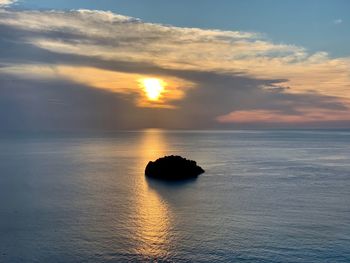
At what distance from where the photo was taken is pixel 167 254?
4528cm

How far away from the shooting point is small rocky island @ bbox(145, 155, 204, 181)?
108312 millimetres

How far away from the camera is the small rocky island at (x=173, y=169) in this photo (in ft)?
355

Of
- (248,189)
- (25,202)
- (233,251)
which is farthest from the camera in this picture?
(248,189)

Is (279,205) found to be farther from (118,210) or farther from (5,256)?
(5,256)

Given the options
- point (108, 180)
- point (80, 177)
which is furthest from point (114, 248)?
point (80, 177)

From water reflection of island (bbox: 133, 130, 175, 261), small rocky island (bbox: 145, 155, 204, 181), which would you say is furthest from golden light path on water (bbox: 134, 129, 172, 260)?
small rocky island (bbox: 145, 155, 204, 181)

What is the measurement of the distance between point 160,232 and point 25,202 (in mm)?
33860

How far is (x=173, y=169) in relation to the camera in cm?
10894

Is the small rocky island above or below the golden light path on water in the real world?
above

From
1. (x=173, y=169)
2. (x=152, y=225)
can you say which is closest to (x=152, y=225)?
(x=152, y=225)

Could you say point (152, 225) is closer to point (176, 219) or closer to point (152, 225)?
point (152, 225)

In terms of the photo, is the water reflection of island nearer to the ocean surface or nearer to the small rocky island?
the ocean surface

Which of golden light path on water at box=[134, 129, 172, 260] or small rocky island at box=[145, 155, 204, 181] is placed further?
small rocky island at box=[145, 155, 204, 181]

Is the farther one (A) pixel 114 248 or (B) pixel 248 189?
(B) pixel 248 189
